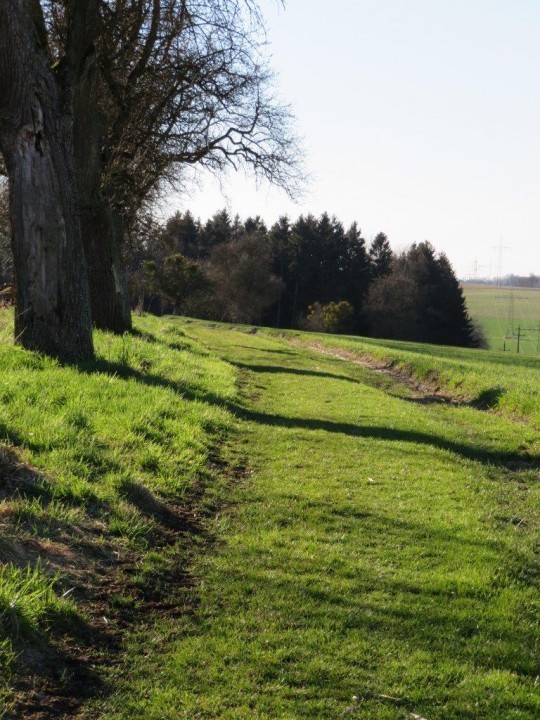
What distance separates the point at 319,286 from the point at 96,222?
69.4 metres

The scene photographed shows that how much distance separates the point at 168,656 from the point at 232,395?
10.2 metres

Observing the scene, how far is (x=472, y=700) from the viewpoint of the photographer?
165 inches

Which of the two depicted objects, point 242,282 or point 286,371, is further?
point 242,282

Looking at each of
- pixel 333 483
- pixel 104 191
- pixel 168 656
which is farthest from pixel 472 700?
pixel 104 191

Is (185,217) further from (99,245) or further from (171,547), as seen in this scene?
(171,547)

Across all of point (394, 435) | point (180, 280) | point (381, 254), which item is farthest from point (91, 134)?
point (381, 254)

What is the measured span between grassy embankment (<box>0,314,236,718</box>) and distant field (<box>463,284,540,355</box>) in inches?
2809

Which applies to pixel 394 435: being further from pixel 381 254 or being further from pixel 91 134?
pixel 381 254

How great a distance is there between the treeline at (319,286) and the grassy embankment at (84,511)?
58.1 m

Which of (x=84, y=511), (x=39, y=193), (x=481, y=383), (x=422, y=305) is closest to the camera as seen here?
(x=84, y=511)

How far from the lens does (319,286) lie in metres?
86.4

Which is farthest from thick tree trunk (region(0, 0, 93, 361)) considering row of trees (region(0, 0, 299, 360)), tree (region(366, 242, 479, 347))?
tree (region(366, 242, 479, 347))

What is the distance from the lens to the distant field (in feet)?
296

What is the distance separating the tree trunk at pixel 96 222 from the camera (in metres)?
15.8
